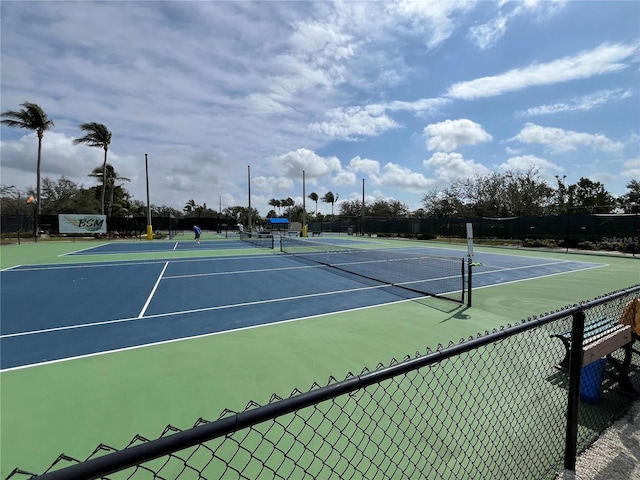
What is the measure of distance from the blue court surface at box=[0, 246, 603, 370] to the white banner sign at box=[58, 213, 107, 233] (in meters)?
18.9

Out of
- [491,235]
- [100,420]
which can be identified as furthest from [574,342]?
[491,235]

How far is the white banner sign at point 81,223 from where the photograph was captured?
1142 inches

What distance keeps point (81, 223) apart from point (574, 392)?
120ft

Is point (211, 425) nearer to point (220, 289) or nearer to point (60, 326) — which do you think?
A: point (60, 326)

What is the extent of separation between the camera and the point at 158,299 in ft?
27.7

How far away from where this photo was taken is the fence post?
9.02ft

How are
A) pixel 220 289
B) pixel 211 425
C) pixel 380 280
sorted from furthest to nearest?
pixel 380 280 → pixel 220 289 → pixel 211 425

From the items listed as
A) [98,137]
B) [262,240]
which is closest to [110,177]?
[98,137]

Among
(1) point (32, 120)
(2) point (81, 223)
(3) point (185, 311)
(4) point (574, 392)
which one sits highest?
(1) point (32, 120)

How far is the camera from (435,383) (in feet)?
13.7

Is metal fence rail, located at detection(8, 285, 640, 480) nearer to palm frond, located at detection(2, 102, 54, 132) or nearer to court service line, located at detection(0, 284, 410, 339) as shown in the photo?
court service line, located at detection(0, 284, 410, 339)

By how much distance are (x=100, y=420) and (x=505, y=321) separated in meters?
6.98

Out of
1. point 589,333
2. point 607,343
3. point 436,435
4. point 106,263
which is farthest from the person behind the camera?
point 106,263

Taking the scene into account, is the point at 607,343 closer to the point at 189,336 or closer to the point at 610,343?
the point at 610,343
